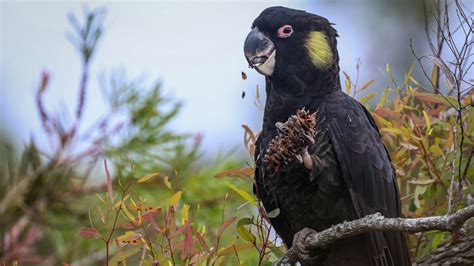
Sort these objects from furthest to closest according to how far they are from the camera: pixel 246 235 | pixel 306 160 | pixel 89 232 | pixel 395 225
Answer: pixel 306 160 → pixel 246 235 → pixel 89 232 → pixel 395 225

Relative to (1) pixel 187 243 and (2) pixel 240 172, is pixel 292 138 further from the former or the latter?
(2) pixel 240 172

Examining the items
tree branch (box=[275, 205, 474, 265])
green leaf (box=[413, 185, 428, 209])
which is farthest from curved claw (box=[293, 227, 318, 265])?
green leaf (box=[413, 185, 428, 209])

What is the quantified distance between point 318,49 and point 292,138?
77cm

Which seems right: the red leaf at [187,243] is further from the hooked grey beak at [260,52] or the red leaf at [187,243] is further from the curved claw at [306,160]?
the hooked grey beak at [260,52]

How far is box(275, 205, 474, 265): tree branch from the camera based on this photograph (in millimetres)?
1710

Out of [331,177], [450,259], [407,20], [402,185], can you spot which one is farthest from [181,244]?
[407,20]

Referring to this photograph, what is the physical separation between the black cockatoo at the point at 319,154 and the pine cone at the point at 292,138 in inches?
5.5

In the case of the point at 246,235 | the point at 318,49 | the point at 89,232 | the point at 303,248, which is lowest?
the point at 303,248

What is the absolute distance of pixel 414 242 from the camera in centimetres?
273

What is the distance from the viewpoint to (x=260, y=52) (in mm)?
2723

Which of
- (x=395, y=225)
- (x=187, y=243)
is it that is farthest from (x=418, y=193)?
(x=187, y=243)

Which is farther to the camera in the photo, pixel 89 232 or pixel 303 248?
pixel 303 248

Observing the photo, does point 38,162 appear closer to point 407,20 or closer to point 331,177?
point 331,177

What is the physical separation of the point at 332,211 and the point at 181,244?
736 millimetres
